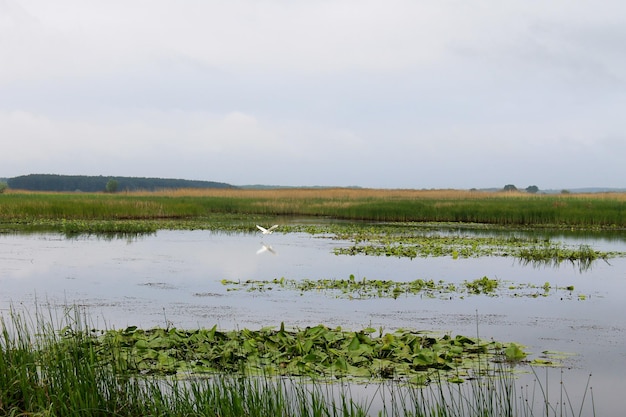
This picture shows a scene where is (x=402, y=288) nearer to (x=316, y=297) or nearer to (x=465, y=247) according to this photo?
(x=316, y=297)

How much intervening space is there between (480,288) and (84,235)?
1680 centimetres

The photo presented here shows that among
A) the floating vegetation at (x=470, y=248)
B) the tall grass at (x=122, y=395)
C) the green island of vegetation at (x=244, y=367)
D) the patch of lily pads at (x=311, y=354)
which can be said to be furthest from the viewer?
the floating vegetation at (x=470, y=248)

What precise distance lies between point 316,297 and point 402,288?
6.15 feet

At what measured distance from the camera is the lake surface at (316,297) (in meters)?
9.81

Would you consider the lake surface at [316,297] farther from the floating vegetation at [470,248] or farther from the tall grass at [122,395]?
the tall grass at [122,395]

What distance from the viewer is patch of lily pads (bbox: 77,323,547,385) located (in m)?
7.43

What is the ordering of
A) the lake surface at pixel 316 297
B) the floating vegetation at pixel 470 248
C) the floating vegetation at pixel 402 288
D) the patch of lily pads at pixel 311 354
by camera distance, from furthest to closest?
the floating vegetation at pixel 470 248 → the floating vegetation at pixel 402 288 → the lake surface at pixel 316 297 → the patch of lily pads at pixel 311 354

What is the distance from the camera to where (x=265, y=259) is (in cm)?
1902

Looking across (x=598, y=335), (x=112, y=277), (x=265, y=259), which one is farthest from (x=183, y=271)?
(x=598, y=335)

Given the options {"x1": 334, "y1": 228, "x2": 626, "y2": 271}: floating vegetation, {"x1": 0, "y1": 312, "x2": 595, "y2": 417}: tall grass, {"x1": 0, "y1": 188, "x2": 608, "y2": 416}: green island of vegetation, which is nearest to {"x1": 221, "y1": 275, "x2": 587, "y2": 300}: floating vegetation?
{"x1": 0, "y1": 188, "x2": 608, "y2": 416}: green island of vegetation

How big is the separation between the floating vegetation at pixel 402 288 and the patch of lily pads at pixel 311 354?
437 centimetres

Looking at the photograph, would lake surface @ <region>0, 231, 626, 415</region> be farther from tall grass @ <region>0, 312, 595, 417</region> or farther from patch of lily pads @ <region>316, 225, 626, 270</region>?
tall grass @ <region>0, 312, 595, 417</region>

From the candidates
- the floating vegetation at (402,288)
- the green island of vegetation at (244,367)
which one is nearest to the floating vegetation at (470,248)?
the floating vegetation at (402,288)

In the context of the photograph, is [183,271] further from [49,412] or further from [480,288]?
[49,412]
